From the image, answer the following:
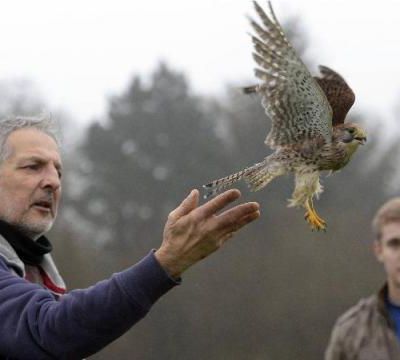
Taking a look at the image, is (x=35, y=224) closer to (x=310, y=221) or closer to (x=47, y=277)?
(x=47, y=277)

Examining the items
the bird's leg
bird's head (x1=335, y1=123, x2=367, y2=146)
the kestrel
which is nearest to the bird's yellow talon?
the bird's leg

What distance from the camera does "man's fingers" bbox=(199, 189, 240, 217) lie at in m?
2.69

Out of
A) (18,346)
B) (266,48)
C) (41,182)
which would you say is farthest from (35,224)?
(266,48)

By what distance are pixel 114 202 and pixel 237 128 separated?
5.85 m

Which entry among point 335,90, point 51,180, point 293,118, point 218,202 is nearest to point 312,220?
point 293,118

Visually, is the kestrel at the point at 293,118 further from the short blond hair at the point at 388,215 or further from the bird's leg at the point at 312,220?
the short blond hair at the point at 388,215

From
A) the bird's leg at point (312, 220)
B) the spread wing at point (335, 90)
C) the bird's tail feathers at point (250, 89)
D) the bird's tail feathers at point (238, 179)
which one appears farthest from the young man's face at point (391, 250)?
the bird's tail feathers at point (250, 89)

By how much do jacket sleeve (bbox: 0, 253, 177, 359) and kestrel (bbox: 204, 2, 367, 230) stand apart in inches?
45.1

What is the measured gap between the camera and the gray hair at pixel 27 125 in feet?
11.1

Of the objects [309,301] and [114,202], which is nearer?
[309,301]

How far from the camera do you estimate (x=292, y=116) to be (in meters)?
4.19

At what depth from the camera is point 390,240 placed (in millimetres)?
3748

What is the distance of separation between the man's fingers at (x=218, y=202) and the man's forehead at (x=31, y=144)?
2.73 ft

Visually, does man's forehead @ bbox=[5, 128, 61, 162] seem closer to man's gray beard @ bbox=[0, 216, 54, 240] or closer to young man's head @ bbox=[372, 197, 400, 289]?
man's gray beard @ bbox=[0, 216, 54, 240]
